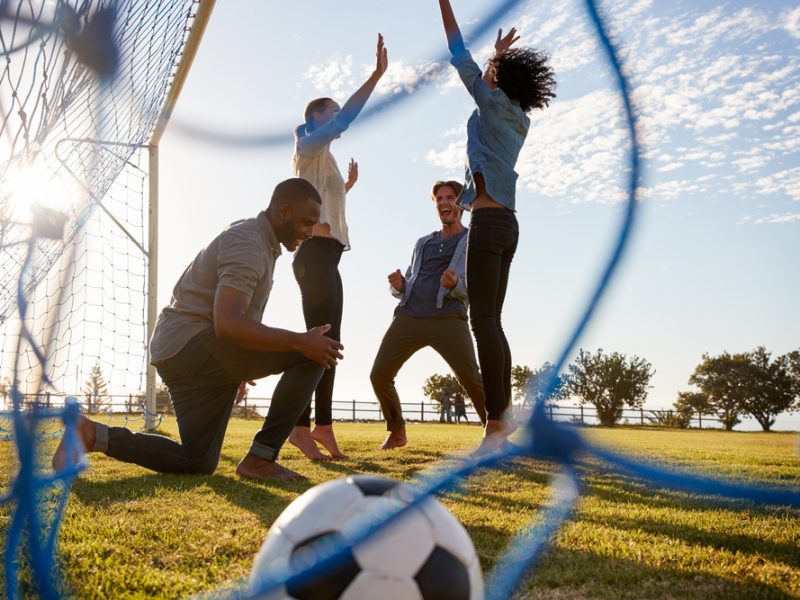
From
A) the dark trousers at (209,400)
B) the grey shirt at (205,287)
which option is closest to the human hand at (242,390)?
the dark trousers at (209,400)

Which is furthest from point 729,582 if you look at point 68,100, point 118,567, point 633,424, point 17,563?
point 633,424

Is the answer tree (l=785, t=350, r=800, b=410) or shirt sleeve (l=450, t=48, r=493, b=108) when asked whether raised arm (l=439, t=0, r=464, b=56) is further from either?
tree (l=785, t=350, r=800, b=410)

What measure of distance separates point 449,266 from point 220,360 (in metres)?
2.44

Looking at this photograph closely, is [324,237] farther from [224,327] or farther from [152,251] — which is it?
[152,251]

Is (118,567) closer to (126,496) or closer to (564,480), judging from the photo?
(126,496)

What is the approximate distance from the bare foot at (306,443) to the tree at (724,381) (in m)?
58.3

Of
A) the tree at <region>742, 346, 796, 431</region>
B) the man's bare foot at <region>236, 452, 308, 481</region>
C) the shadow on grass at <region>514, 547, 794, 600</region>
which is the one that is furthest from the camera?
the tree at <region>742, 346, 796, 431</region>

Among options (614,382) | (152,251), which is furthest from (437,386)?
(152,251)

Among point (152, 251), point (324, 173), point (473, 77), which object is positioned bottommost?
point (324, 173)

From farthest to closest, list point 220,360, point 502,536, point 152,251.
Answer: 1. point 152,251
2. point 220,360
3. point 502,536

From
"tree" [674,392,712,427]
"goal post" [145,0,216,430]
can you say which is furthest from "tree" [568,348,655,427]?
"goal post" [145,0,216,430]

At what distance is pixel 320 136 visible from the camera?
4.66 meters

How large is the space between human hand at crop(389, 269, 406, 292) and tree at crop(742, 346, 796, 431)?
57.4 metres

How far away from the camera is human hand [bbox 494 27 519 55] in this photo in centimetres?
432
